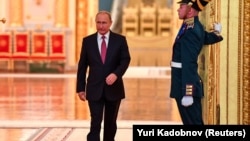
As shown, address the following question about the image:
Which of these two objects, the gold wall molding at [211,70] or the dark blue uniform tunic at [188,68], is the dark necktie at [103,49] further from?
the dark blue uniform tunic at [188,68]

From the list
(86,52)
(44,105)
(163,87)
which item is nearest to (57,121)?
(44,105)

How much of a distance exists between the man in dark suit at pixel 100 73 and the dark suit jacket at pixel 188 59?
93 cm

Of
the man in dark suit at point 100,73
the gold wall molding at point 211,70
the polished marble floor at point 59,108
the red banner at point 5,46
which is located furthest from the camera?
the red banner at point 5,46

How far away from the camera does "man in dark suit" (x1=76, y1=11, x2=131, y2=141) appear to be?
5238 millimetres

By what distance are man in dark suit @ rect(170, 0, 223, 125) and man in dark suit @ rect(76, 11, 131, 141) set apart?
3.09ft

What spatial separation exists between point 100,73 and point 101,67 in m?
0.05

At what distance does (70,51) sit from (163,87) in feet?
18.8

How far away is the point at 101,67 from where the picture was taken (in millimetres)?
5262

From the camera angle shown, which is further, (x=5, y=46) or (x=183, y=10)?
(x=5, y=46)

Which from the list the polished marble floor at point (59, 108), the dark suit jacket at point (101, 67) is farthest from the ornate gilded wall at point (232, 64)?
the polished marble floor at point (59, 108)

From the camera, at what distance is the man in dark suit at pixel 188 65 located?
4.23 metres

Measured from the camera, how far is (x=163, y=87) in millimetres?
12984

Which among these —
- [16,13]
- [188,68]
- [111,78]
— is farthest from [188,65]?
[16,13]

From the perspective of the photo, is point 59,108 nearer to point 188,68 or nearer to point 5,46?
point 188,68
